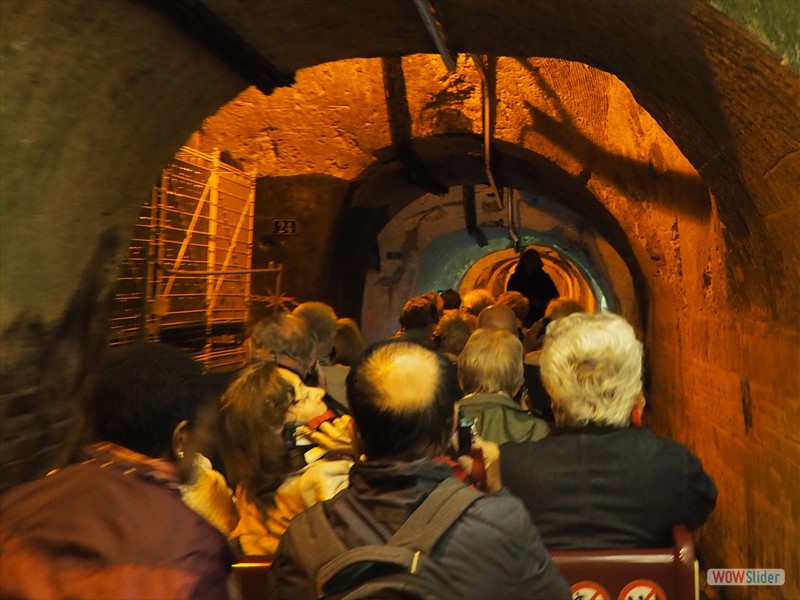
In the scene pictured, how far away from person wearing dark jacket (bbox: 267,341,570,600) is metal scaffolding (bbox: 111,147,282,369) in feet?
10.8

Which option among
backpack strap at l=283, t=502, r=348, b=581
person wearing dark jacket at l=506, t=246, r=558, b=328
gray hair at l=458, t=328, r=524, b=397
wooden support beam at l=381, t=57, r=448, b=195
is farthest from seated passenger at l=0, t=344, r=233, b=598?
person wearing dark jacket at l=506, t=246, r=558, b=328

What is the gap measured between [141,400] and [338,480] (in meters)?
0.65

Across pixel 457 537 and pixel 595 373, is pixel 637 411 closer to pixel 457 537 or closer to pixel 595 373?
pixel 595 373

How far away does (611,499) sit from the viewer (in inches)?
79.7

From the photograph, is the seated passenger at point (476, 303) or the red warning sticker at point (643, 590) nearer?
the red warning sticker at point (643, 590)

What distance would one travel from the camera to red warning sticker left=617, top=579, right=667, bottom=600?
1.90 meters

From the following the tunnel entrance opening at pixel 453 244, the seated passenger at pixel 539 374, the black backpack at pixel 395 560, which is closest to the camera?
the black backpack at pixel 395 560

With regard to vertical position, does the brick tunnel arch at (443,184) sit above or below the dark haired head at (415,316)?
above

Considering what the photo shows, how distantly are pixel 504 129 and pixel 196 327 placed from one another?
275 centimetres

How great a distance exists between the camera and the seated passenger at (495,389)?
291cm

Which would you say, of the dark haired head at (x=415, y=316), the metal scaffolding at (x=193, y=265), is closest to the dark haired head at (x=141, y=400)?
the metal scaffolding at (x=193, y=265)

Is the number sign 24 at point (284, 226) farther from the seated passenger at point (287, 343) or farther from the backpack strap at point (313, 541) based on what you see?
the backpack strap at point (313, 541)

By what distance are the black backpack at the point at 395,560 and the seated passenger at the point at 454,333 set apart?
366 centimetres

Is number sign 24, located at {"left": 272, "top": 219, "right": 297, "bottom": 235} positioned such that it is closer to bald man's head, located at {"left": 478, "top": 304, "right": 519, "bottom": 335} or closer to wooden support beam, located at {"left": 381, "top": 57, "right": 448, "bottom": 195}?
wooden support beam, located at {"left": 381, "top": 57, "right": 448, "bottom": 195}
